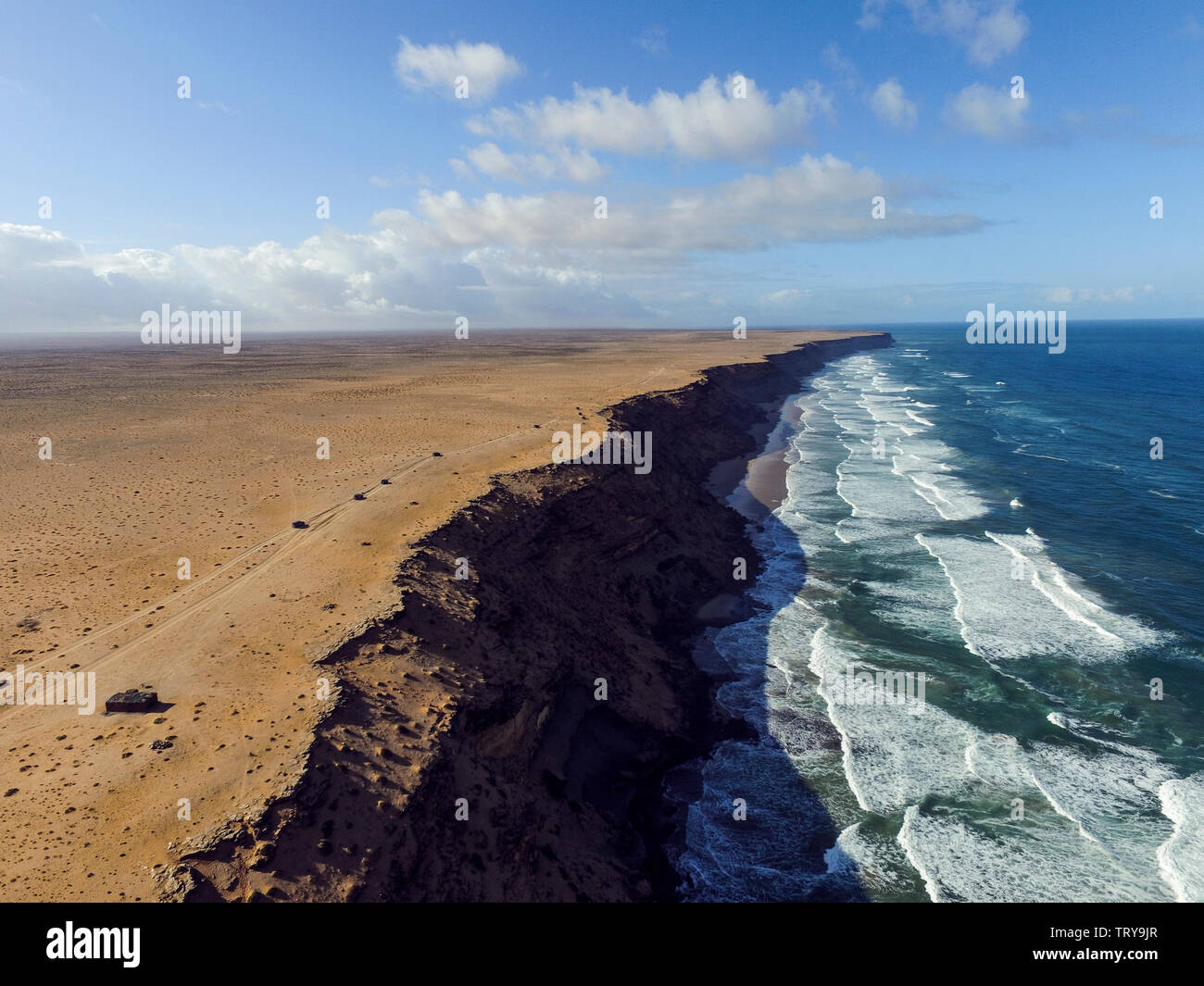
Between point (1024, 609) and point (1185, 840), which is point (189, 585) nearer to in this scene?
point (1185, 840)

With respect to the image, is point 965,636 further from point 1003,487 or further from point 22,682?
point 22,682

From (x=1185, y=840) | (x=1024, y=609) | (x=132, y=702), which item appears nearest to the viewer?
(x=132, y=702)

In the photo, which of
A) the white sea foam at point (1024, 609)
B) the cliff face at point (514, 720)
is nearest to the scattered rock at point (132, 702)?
the cliff face at point (514, 720)

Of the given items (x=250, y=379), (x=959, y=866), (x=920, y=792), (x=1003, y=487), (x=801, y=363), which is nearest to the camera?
(x=959, y=866)

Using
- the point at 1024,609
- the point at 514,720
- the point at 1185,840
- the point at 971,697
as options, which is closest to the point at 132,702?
the point at 514,720

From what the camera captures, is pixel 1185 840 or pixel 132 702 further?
pixel 1185 840

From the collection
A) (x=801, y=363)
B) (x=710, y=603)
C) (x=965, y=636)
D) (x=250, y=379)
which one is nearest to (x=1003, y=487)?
(x=965, y=636)
